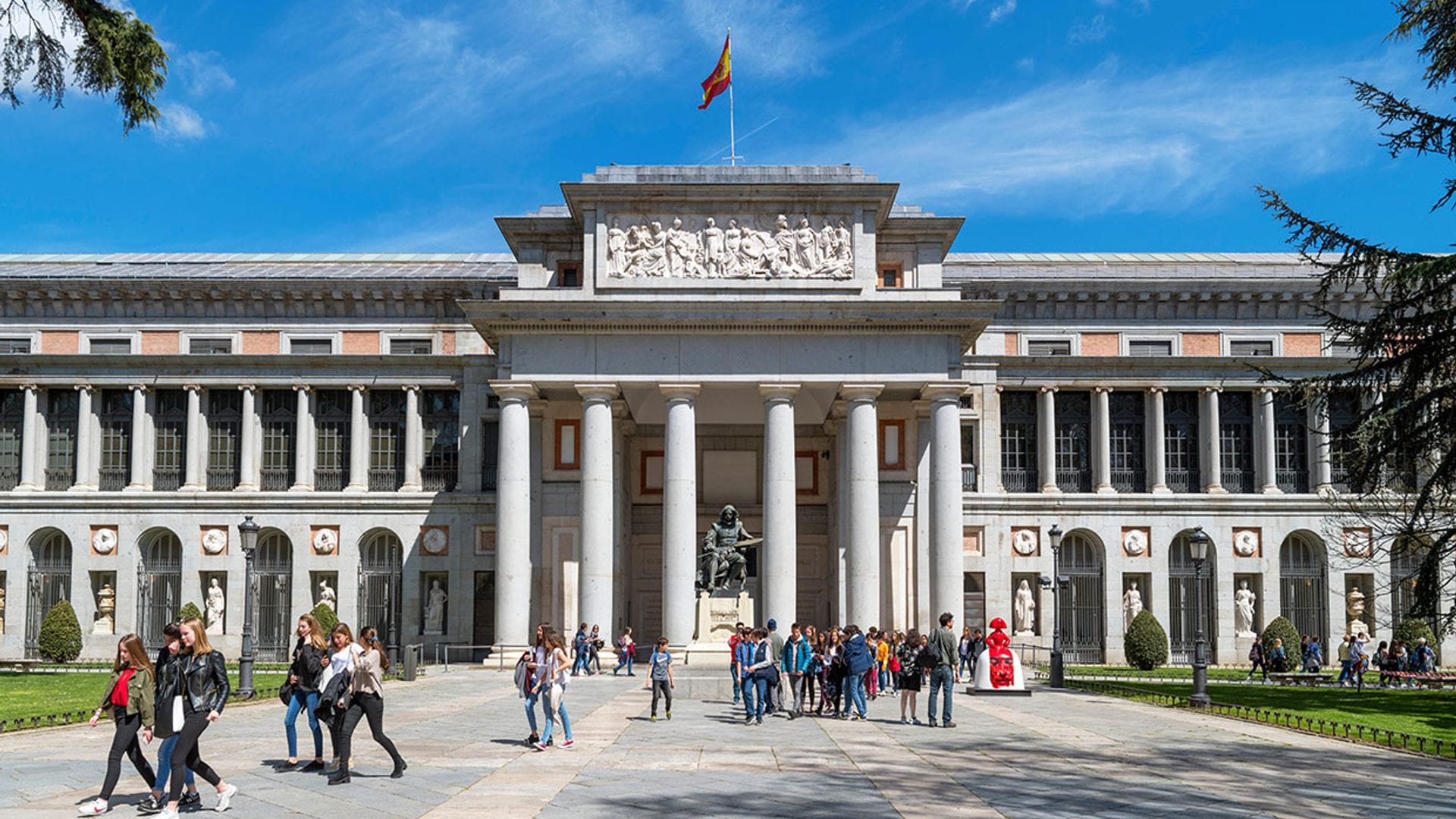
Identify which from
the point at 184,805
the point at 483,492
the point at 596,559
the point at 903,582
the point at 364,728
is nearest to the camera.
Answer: the point at 184,805

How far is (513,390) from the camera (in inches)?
1976

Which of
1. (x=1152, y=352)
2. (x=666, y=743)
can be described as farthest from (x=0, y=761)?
(x=1152, y=352)

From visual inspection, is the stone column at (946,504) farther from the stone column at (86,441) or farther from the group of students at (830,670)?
the stone column at (86,441)

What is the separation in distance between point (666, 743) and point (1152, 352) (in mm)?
44433

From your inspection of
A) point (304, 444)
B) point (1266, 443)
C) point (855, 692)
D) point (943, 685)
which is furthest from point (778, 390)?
point (1266, 443)

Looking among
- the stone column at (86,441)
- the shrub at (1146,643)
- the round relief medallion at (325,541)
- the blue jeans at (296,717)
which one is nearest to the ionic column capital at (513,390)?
the round relief medallion at (325,541)

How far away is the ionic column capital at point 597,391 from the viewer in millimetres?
49750

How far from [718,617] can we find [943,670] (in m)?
21.6

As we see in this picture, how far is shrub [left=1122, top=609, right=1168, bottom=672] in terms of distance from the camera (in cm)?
5575

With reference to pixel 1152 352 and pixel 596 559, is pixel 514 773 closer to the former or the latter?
pixel 596 559

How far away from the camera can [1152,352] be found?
2448 inches

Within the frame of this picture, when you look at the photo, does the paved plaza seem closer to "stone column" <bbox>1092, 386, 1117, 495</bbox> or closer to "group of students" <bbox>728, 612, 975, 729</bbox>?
"group of students" <bbox>728, 612, 975, 729</bbox>

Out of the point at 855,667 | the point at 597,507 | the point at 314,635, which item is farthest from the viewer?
the point at 597,507

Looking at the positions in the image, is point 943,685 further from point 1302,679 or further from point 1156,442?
point 1156,442
